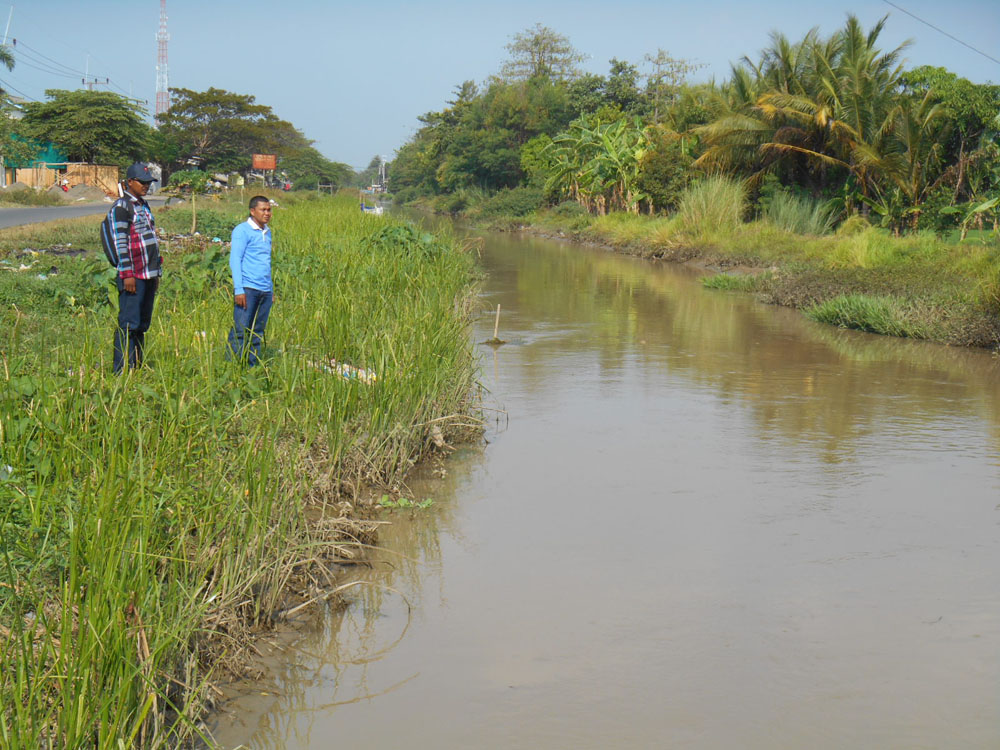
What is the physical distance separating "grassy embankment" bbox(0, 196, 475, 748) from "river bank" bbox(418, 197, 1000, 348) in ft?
23.6

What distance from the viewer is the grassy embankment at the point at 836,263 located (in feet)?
42.2

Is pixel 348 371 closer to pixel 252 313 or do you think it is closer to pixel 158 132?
pixel 252 313

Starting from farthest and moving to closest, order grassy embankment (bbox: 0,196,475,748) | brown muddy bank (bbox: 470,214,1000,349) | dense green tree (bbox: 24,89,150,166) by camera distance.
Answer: dense green tree (bbox: 24,89,150,166), brown muddy bank (bbox: 470,214,1000,349), grassy embankment (bbox: 0,196,475,748)

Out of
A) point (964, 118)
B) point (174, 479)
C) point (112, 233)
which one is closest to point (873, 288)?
point (964, 118)

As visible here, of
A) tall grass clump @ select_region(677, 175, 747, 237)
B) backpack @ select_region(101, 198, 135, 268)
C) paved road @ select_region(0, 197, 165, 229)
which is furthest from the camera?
tall grass clump @ select_region(677, 175, 747, 237)

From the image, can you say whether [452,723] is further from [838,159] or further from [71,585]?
[838,159]

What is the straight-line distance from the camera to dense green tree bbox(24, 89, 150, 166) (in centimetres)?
4266

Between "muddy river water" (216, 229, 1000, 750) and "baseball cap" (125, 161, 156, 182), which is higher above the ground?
"baseball cap" (125, 161, 156, 182)

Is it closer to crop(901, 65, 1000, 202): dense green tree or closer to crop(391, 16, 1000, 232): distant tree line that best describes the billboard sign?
crop(391, 16, 1000, 232): distant tree line

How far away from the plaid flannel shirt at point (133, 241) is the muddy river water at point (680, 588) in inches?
90.6

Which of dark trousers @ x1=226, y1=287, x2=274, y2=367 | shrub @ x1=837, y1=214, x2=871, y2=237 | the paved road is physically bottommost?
dark trousers @ x1=226, y1=287, x2=274, y2=367

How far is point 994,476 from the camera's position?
7160 mm

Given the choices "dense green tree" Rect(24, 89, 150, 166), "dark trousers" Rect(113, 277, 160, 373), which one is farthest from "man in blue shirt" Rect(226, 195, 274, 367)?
"dense green tree" Rect(24, 89, 150, 166)

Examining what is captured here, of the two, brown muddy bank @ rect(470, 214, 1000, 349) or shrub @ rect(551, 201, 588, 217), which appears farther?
shrub @ rect(551, 201, 588, 217)
